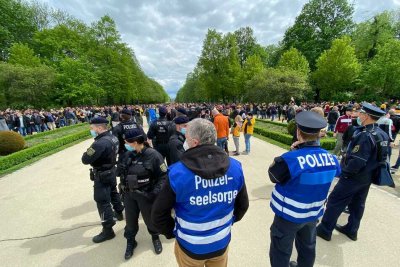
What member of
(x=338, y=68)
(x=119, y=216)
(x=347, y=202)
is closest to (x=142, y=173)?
(x=119, y=216)

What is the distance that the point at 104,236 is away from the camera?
418 cm

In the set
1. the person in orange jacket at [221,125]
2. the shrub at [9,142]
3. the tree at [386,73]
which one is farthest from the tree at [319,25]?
the shrub at [9,142]

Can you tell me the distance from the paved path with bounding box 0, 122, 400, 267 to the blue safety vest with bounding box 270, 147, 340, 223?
58.5 inches

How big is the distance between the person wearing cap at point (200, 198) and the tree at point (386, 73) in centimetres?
3728

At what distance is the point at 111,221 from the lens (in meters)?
4.16

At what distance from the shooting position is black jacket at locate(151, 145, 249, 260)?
1684 mm

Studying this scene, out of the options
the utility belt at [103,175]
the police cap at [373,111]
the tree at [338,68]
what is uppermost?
the tree at [338,68]

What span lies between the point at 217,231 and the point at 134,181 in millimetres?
1560

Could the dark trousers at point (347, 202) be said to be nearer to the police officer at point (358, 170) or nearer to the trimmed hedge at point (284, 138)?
the police officer at point (358, 170)

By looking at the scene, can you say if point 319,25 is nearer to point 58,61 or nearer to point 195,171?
point 58,61

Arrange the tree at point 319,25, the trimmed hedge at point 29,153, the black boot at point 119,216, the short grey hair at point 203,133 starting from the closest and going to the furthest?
the short grey hair at point 203,133
the black boot at point 119,216
the trimmed hedge at point 29,153
the tree at point 319,25

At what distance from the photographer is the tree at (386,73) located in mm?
28359

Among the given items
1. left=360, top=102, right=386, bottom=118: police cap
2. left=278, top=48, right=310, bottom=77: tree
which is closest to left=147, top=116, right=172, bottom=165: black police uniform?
left=360, top=102, right=386, bottom=118: police cap

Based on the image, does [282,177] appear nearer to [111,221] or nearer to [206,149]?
[206,149]
